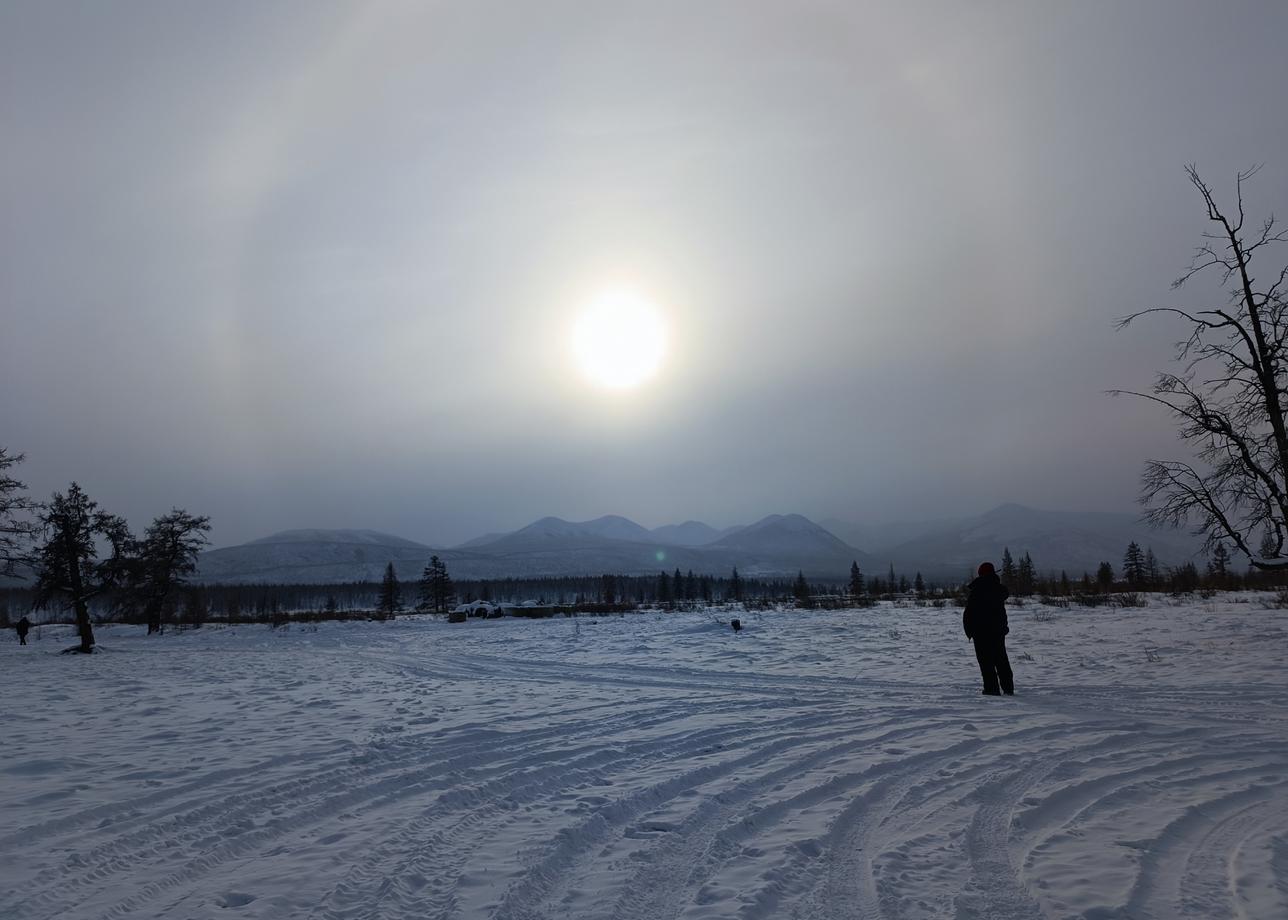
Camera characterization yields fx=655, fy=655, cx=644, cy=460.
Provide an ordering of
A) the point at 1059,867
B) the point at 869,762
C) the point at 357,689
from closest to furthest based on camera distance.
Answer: the point at 1059,867 < the point at 869,762 < the point at 357,689

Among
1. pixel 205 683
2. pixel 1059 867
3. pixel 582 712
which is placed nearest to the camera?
pixel 1059 867

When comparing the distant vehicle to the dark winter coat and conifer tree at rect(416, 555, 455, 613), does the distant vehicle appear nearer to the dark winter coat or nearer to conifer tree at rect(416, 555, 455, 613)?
conifer tree at rect(416, 555, 455, 613)

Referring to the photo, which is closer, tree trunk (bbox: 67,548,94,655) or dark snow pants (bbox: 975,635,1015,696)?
dark snow pants (bbox: 975,635,1015,696)

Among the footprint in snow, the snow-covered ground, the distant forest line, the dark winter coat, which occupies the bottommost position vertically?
the distant forest line

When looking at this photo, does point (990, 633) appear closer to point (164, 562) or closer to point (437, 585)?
point (164, 562)

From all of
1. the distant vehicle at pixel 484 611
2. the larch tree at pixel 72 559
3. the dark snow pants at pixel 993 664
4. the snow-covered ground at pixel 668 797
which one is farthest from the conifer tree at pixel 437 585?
the dark snow pants at pixel 993 664

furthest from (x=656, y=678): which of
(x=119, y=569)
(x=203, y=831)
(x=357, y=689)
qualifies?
(x=119, y=569)

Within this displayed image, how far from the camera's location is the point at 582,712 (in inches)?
427

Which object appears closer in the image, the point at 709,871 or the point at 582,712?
the point at 709,871

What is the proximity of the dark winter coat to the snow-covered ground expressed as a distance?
1.15 meters

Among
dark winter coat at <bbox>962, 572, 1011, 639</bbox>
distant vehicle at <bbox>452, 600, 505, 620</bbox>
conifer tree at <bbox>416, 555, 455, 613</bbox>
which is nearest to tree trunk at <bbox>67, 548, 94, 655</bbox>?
distant vehicle at <bbox>452, 600, 505, 620</bbox>

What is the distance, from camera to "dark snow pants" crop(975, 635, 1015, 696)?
11.4m

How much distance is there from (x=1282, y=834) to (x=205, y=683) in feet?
61.7

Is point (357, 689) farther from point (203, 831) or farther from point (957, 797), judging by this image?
point (957, 797)
